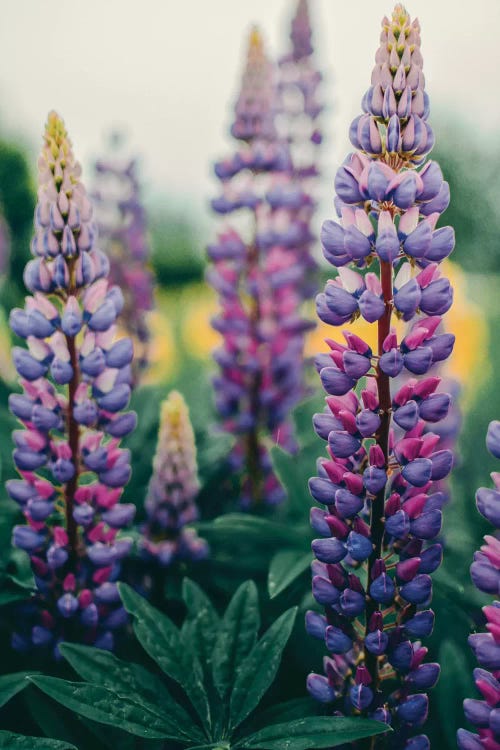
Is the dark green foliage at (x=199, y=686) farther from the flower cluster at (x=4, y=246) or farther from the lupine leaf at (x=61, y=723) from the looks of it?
the flower cluster at (x=4, y=246)

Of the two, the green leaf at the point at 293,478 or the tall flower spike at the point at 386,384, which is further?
the green leaf at the point at 293,478

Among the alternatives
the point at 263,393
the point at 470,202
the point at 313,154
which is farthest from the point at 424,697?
the point at 470,202

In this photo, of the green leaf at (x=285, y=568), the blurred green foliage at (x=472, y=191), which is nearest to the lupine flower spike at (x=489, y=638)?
the green leaf at (x=285, y=568)

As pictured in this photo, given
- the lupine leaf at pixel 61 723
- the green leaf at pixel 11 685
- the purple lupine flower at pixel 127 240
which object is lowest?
the lupine leaf at pixel 61 723

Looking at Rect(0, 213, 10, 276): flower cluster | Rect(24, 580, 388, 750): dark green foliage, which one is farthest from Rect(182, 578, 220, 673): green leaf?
Rect(0, 213, 10, 276): flower cluster

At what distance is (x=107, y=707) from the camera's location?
1.16 metres

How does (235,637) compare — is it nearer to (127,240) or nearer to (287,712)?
(287,712)

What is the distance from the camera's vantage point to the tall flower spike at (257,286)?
2.20m

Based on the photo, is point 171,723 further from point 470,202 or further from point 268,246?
point 470,202

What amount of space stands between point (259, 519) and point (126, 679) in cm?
45

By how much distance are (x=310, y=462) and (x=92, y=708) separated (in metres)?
1.04

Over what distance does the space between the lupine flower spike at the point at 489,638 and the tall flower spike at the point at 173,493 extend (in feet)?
2.43

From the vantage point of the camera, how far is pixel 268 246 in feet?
7.26

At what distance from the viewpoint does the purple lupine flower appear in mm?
2676
